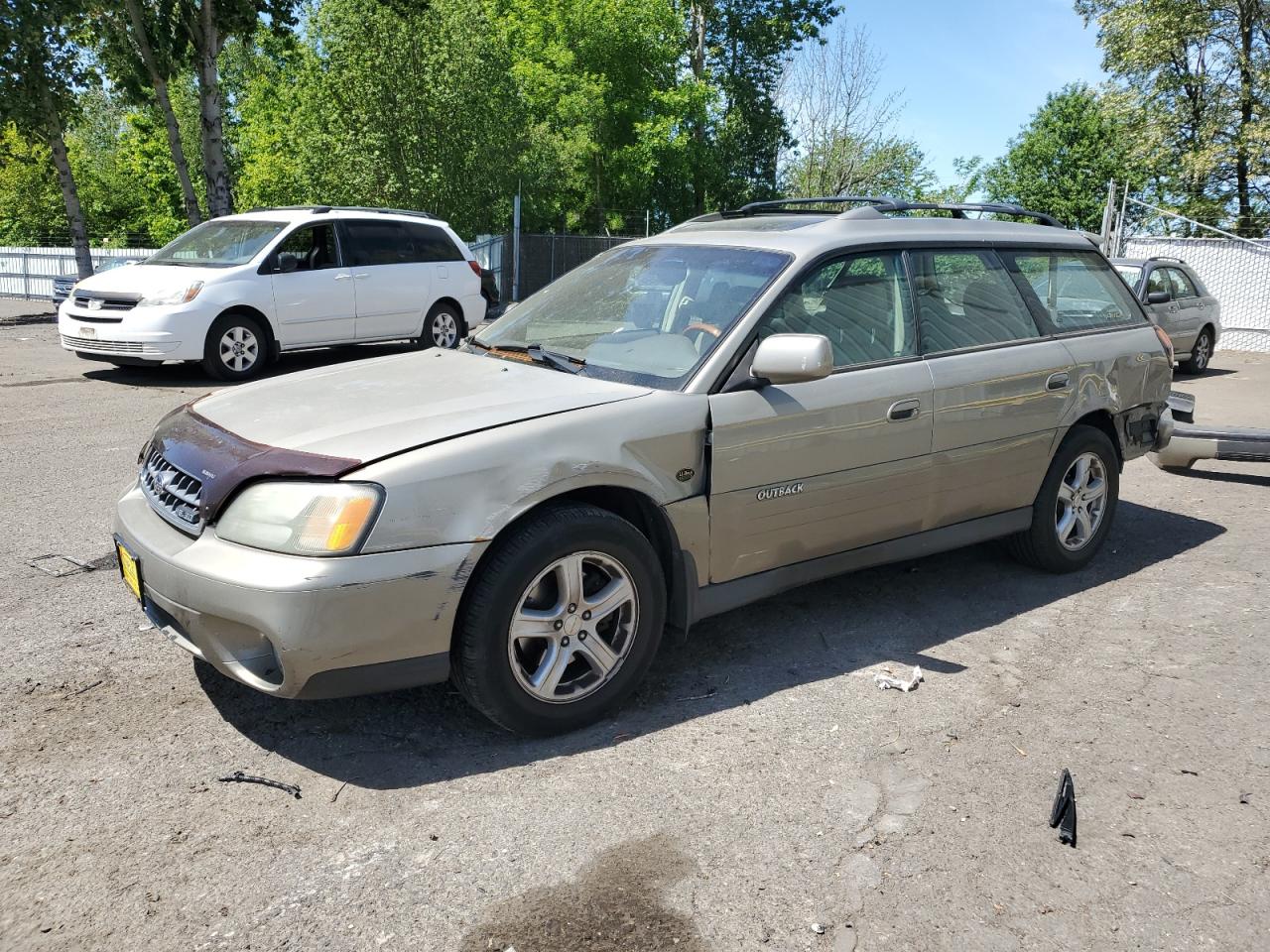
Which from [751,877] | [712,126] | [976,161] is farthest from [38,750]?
[976,161]

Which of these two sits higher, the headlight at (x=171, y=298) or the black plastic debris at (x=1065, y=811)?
the headlight at (x=171, y=298)

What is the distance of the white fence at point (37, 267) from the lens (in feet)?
95.6

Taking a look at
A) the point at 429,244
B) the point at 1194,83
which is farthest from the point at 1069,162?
the point at 429,244

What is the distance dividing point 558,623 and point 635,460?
0.61 meters

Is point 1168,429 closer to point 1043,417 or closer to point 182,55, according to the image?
point 1043,417

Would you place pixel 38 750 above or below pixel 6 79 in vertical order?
below

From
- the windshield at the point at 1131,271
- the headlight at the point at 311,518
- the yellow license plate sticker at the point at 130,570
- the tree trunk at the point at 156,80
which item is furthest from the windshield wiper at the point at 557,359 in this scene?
the tree trunk at the point at 156,80

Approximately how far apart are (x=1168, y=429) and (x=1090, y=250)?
1107mm

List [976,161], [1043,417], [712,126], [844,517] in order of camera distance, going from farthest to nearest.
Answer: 1. [976,161]
2. [712,126]
3. [1043,417]
4. [844,517]

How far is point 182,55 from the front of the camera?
21922mm

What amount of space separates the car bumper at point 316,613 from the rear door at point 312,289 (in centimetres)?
897

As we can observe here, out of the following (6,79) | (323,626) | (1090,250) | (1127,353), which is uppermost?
(6,79)

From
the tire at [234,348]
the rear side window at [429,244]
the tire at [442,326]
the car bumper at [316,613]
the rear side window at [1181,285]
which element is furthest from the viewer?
the rear side window at [1181,285]

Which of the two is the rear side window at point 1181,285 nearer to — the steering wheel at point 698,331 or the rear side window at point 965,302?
the rear side window at point 965,302
